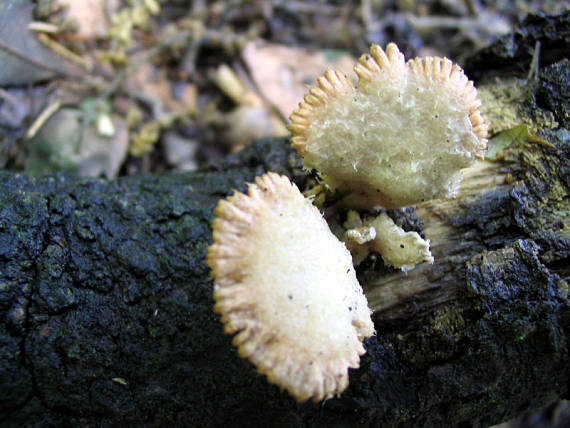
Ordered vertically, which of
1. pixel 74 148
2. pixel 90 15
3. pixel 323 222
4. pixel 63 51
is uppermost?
pixel 323 222

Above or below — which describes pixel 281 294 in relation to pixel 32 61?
above

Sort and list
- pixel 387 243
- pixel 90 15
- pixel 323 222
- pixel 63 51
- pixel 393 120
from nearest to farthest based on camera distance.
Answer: pixel 393 120, pixel 323 222, pixel 387 243, pixel 63 51, pixel 90 15

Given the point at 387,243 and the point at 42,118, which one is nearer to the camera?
the point at 387,243

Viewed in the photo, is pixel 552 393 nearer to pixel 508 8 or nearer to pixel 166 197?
pixel 166 197

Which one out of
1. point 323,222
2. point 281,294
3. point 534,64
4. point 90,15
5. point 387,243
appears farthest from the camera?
point 90,15

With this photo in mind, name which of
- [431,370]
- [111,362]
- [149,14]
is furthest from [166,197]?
[149,14]

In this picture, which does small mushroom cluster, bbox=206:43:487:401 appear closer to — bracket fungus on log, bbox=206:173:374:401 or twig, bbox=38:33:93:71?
bracket fungus on log, bbox=206:173:374:401

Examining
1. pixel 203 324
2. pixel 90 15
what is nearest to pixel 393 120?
pixel 203 324

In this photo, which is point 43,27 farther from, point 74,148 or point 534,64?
point 534,64
